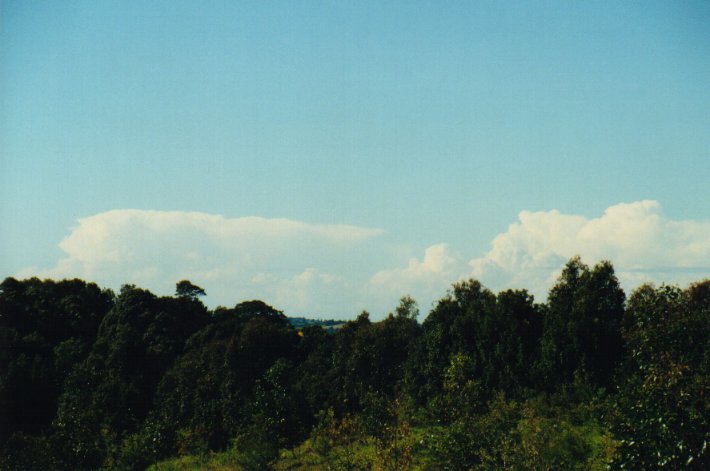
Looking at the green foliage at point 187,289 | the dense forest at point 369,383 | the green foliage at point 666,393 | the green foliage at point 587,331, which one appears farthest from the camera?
the green foliage at point 187,289

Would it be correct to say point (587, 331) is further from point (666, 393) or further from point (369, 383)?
point (666, 393)

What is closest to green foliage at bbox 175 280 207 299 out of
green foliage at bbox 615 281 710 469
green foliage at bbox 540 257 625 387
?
green foliage at bbox 540 257 625 387

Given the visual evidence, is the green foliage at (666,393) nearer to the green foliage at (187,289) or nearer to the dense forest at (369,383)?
the dense forest at (369,383)

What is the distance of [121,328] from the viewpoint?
2046 inches

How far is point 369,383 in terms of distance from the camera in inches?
1863

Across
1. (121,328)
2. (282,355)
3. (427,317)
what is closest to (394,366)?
(427,317)

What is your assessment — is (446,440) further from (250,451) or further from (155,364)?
(155,364)

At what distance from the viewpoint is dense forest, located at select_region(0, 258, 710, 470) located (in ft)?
39.0

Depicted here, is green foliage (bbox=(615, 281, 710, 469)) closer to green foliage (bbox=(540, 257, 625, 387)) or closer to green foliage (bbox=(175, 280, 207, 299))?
green foliage (bbox=(540, 257, 625, 387))

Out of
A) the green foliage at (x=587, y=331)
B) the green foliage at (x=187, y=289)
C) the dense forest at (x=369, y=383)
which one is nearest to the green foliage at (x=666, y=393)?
the dense forest at (x=369, y=383)

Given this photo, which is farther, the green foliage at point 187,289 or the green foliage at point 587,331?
the green foliage at point 187,289

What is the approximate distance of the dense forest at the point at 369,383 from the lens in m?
11.9

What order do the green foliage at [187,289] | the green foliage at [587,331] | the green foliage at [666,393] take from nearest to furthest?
the green foliage at [666,393] < the green foliage at [587,331] < the green foliage at [187,289]

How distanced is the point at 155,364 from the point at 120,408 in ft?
30.1
